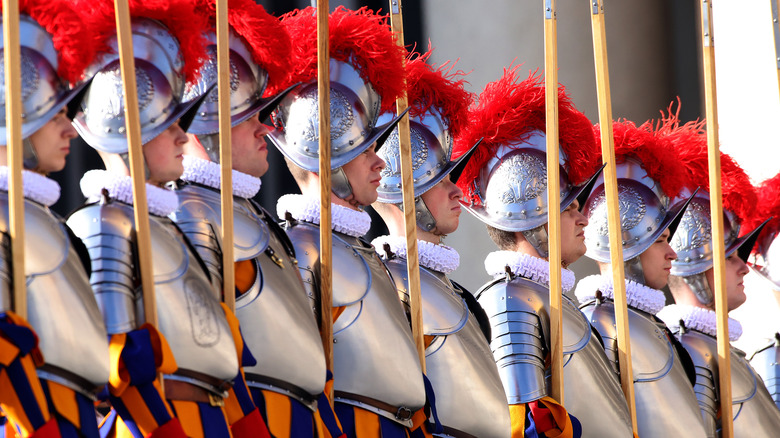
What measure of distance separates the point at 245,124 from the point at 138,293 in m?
0.68

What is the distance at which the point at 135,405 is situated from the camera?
2.50 metres

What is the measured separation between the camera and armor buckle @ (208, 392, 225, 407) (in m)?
2.67

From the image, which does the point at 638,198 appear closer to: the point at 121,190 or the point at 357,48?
the point at 357,48

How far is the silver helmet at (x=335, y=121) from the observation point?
3285 millimetres

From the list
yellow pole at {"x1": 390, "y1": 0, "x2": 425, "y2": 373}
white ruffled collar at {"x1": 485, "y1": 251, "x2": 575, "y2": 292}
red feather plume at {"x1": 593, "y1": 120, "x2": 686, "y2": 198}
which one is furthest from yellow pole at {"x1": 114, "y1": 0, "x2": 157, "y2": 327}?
red feather plume at {"x1": 593, "y1": 120, "x2": 686, "y2": 198}

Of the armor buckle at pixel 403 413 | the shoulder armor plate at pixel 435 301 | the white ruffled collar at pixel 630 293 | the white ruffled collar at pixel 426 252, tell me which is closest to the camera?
the armor buckle at pixel 403 413

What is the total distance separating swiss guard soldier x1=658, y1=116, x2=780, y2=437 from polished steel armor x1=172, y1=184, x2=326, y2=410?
67.8 inches

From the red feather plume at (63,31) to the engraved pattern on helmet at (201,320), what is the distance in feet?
1.72

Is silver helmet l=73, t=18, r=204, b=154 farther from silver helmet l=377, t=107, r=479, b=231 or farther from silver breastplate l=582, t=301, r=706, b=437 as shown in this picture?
silver breastplate l=582, t=301, r=706, b=437

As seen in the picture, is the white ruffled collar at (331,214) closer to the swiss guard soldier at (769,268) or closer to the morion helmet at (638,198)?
the morion helmet at (638,198)

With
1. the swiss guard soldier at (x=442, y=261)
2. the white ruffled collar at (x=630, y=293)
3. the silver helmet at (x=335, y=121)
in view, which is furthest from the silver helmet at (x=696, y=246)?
the silver helmet at (x=335, y=121)

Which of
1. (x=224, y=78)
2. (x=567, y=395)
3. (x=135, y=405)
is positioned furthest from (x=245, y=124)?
(x=567, y=395)

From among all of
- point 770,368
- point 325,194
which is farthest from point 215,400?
point 770,368

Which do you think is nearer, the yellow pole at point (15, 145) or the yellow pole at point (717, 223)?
the yellow pole at point (15, 145)
